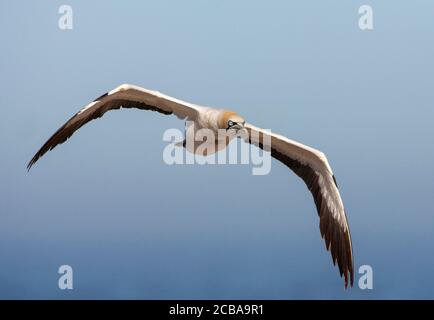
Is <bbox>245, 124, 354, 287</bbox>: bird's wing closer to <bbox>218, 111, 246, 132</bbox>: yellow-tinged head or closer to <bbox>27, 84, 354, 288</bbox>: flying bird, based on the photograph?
<bbox>27, 84, 354, 288</bbox>: flying bird

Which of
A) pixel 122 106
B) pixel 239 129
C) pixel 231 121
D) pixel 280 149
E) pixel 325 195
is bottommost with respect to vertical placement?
pixel 325 195

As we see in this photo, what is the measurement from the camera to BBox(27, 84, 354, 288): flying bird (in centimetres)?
1121

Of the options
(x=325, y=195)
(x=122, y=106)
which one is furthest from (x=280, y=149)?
(x=122, y=106)

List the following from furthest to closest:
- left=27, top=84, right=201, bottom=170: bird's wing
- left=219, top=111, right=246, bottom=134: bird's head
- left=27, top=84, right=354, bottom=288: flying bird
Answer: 1. left=27, top=84, right=201, bottom=170: bird's wing
2. left=27, top=84, right=354, bottom=288: flying bird
3. left=219, top=111, right=246, bottom=134: bird's head

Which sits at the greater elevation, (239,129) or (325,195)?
(239,129)

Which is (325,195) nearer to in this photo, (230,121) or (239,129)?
(239,129)

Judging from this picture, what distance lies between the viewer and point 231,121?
10852 millimetres

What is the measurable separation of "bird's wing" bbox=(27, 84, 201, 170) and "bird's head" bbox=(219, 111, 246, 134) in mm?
606

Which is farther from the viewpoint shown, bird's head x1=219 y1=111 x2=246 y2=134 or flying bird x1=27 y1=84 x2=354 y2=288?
Answer: flying bird x1=27 y1=84 x2=354 y2=288

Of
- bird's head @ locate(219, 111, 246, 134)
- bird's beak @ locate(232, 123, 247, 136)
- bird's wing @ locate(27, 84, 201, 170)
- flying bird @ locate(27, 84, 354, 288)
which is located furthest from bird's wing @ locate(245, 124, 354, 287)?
bird's wing @ locate(27, 84, 201, 170)

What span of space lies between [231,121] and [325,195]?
2.09 m

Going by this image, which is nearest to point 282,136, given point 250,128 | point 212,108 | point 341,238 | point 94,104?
point 250,128

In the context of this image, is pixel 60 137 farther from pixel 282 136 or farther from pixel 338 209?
pixel 338 209

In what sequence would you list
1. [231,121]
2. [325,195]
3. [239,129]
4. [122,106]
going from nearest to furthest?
[231,121]
[239,129]
[325,195]
[122,106]
